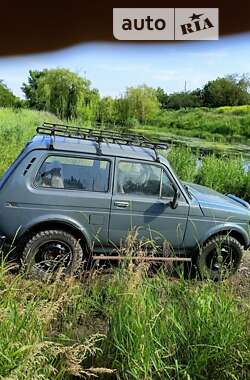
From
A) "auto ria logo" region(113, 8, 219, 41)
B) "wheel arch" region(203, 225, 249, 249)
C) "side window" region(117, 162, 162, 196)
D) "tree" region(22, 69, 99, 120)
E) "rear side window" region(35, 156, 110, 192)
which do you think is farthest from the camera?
"tree" region(22, 69, 99, 120)

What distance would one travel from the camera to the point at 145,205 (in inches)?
145

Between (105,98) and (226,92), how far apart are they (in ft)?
50.6

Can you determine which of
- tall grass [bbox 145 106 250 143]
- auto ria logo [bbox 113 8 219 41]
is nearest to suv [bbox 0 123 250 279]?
auto ria logo [bbox 113 8 219 41]

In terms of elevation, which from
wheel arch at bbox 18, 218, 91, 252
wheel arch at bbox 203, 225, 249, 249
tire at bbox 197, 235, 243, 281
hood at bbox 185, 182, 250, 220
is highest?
hood at bbox 185, 182, 250, 220

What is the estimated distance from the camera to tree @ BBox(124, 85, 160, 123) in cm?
2295

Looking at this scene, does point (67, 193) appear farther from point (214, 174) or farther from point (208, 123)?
point (208, 123)

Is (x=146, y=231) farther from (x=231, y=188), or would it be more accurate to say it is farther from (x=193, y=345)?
(x=231, y=188)

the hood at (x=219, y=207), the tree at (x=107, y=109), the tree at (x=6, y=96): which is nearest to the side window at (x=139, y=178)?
the hood at (x=219, y=207)

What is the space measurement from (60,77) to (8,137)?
358 inches

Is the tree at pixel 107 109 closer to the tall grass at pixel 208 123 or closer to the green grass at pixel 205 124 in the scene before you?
the green grass at pixel 205 124

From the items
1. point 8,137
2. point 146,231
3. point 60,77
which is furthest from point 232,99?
point 146,231

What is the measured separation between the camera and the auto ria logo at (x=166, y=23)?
20.1ft

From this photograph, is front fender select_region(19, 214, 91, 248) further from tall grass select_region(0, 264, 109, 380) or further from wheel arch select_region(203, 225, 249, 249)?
tall grass select_region(0, 264, 109, 380)

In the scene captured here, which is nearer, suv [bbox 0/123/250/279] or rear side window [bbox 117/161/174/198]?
suv [bbox 0/123/250/279]
